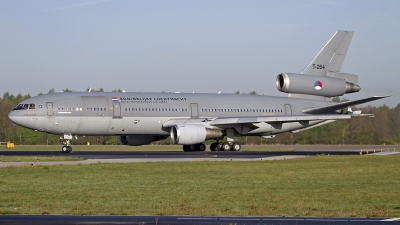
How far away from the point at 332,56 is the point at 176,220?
40947 mm

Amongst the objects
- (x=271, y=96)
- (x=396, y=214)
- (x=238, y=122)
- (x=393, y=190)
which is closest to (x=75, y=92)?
(x=238, y=122)

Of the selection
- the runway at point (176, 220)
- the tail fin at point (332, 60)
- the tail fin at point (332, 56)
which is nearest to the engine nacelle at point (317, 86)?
the tail fin at point (332, 60)

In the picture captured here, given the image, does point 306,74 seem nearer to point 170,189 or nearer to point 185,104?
point 185,104

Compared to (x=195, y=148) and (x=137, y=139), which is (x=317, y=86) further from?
(x=137, y=139)

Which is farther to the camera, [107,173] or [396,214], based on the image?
[107,173]

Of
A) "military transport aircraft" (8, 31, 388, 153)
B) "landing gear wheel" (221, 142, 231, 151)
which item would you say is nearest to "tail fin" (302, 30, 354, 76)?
"military transport aircraft" (8, 31, 388, 153)

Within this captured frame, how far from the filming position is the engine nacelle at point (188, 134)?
4403 cm

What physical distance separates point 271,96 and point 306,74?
337 centimetres

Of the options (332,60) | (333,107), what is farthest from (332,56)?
(333,107)

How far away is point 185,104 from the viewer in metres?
48.4

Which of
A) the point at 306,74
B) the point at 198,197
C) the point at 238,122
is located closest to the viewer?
the point at 198,197

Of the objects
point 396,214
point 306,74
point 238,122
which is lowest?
point 396,214

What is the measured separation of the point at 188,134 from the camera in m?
44.2

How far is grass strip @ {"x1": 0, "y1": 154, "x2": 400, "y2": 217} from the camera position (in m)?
16.1
